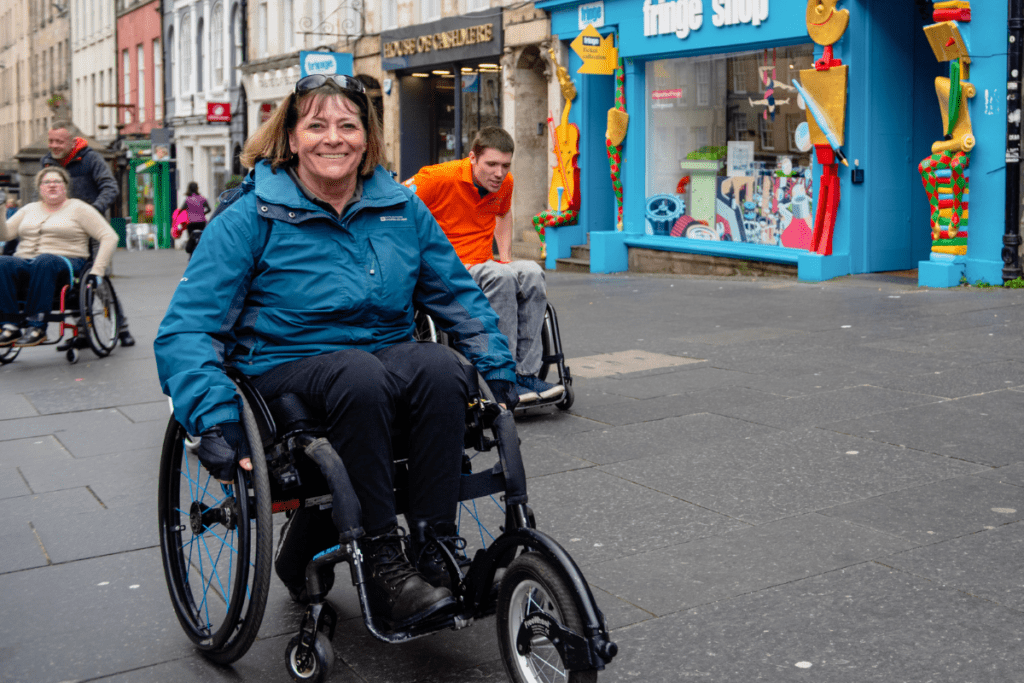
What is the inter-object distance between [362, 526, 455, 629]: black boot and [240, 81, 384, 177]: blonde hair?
3.67ft

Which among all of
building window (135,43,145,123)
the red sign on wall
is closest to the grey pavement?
the red sign on wall

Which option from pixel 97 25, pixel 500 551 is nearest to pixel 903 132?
pixel 500 551

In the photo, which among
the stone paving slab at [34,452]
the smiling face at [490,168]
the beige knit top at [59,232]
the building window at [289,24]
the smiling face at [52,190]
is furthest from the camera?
the building window at [289,24]

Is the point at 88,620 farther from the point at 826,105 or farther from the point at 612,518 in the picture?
the point at 826,105

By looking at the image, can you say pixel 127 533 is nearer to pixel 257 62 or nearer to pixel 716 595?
pixel 716 595

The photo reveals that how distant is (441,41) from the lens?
22031 mm

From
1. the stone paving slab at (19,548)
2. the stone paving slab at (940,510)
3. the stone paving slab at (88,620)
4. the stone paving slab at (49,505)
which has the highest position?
the stone paving slab at (940,510)

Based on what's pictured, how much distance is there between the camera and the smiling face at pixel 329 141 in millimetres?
3318

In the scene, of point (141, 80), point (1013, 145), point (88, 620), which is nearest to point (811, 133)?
point (1013, 145)

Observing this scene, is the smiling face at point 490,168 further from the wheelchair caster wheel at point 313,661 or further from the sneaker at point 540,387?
the wheelchair caster wheel at point 313,661

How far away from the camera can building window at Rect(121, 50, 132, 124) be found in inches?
1692

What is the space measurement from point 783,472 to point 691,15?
11.7 meters

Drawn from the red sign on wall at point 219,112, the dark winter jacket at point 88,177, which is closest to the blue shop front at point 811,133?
the dark winter jacket at point 88,177

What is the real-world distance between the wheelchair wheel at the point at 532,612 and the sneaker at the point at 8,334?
23.4ft
